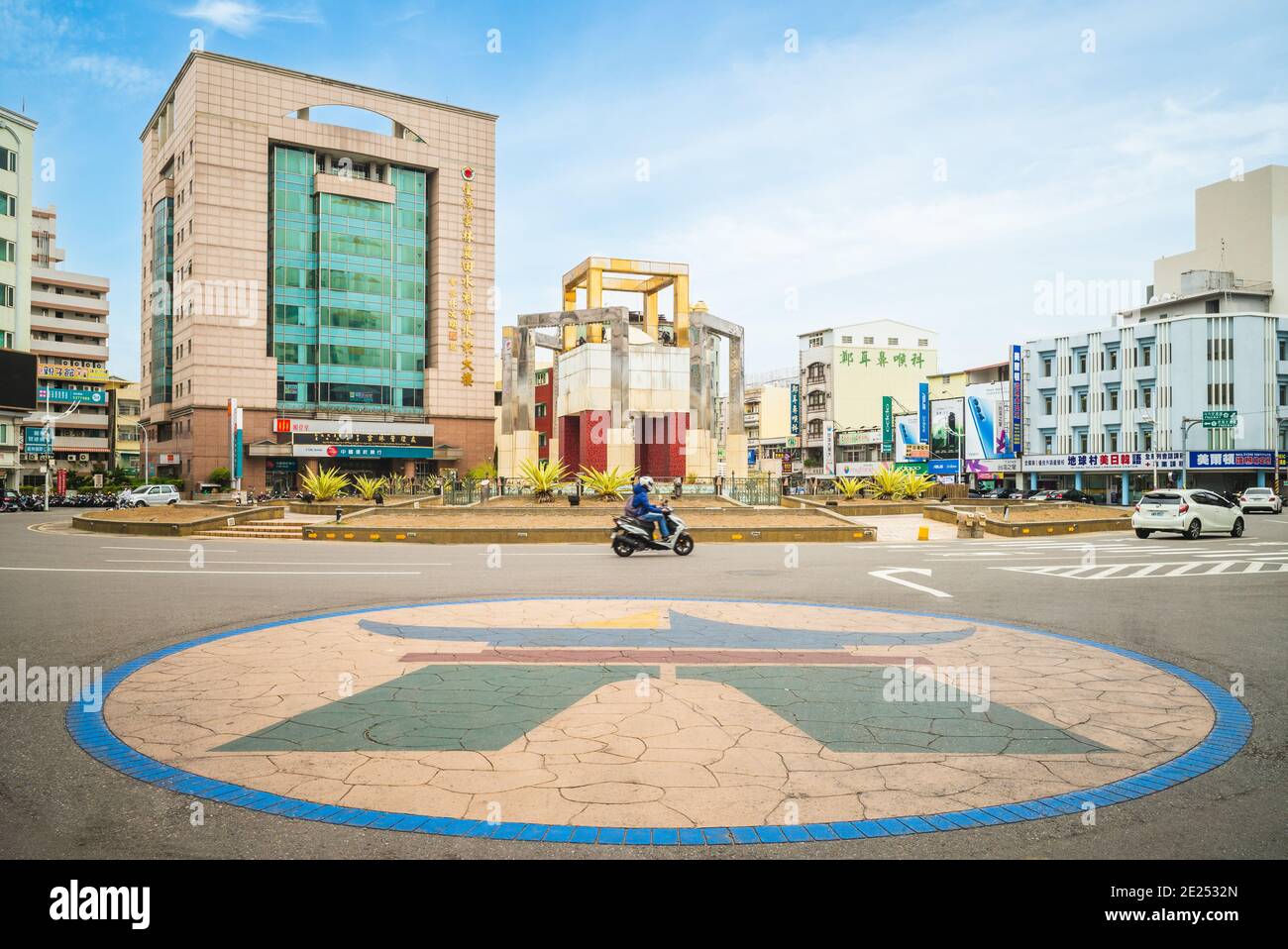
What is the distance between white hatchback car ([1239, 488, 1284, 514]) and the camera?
44781 millimetres

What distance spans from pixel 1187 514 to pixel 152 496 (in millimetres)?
49288

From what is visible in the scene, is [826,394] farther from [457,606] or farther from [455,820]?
[455,820]

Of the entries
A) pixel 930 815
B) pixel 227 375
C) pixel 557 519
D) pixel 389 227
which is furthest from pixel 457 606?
pixel 389 227

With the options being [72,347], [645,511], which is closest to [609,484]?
[645,511]

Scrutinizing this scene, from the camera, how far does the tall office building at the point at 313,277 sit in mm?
67000

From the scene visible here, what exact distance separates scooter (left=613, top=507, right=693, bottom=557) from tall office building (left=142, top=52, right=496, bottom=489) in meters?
54.8

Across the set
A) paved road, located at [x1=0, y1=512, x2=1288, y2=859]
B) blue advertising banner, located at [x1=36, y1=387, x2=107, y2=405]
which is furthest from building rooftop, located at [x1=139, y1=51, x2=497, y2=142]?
paved road, located at [x1=0, y1=512, x2=1288, y2=859]

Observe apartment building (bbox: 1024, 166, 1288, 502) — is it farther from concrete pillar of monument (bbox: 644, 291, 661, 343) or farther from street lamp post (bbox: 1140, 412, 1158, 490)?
concrete pillar of monument (bbox: 644, 291, 661, 343)

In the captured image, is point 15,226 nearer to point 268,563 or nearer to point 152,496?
point 152,496

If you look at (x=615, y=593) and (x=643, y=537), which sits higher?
(x=643, y=537)

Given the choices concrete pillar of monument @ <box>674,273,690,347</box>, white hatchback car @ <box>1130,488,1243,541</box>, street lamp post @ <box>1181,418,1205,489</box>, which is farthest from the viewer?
street lamp post @ <box>1181,418,1205,489</box>

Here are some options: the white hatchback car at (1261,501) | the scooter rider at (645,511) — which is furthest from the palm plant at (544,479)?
the white hatchback car at (1261,501)

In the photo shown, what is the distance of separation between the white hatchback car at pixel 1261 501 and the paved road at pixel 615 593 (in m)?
20.6

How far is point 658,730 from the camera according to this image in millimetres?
5445
